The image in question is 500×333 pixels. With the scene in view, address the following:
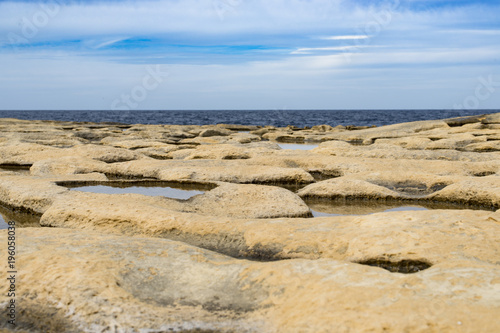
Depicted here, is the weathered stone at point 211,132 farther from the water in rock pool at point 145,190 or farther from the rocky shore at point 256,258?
the water in rock pool at point 145,190

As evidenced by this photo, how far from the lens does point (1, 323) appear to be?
436cm

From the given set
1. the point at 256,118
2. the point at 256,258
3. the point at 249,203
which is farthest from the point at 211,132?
the point at 256,118

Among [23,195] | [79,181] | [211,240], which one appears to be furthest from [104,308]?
[79,181]

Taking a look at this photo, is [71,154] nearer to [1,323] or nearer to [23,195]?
[23,195]

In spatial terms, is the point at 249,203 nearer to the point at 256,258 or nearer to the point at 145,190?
the point at 145,190

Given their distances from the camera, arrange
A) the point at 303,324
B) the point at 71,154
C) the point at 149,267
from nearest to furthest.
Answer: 1. the point at 303,324
2. the point at 149,267
3. the point at 71,154

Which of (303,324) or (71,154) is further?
(71,154)

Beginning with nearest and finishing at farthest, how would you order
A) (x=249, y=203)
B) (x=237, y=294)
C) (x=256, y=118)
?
(x=237, y=294) → (x=249, y=203) → (x=256, y=118)

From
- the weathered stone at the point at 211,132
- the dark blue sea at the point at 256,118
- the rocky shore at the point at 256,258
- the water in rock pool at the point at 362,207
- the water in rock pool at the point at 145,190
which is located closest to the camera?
the rocky shore at the point at 256,258

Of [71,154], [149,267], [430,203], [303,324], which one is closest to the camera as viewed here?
[303,324]

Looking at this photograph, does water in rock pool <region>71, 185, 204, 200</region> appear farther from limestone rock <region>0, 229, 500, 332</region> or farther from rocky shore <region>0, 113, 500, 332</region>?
limestone rock <region>0, 229, 500, 332</region>

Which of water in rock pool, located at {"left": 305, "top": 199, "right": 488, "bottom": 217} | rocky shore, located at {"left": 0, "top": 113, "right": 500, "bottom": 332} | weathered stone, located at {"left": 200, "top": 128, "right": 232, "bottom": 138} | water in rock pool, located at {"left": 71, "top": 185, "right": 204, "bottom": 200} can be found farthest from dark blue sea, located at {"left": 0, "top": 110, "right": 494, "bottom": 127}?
rocky shore, located at {"left": 0, "top": 113, "right": 500, "bottom": 332}

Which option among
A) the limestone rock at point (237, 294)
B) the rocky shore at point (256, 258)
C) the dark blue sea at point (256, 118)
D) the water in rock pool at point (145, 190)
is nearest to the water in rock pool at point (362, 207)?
the rocky shore at point (256, 258)

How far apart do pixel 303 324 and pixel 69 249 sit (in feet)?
9.63
